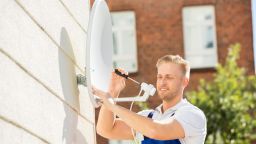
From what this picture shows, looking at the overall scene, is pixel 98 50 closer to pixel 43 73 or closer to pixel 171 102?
pixel 171 102

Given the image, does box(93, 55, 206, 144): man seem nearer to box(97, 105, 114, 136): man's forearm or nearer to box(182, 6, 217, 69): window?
box(97, 105, 114, 136): man's forearm

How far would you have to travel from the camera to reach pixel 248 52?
814 inches

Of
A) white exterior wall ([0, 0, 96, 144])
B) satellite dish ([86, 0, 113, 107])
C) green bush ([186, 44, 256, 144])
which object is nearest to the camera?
white exterior wall ([0, 0, 96, 144])

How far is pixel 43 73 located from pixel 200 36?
58.4 feet

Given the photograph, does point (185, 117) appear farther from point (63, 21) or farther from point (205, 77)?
point (205, 77)

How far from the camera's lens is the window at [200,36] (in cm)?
2108

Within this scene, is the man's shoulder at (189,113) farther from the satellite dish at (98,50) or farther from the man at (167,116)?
the satellite dish at (98,50)

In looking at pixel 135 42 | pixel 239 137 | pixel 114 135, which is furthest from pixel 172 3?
pixel 114 135

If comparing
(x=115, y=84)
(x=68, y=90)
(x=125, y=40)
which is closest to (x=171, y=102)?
(x=115, y=84)

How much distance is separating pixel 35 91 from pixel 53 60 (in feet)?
1.50

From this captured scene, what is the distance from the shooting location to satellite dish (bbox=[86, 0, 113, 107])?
4.23m

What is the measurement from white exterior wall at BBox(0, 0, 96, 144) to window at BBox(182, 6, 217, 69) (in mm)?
16215

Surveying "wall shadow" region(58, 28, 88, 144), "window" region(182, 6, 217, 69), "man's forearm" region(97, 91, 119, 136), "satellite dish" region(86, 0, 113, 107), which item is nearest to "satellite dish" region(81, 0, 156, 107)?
"satellite dish" region(86, 0, 113, 107)

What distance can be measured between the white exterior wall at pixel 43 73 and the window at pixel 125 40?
629 inches
